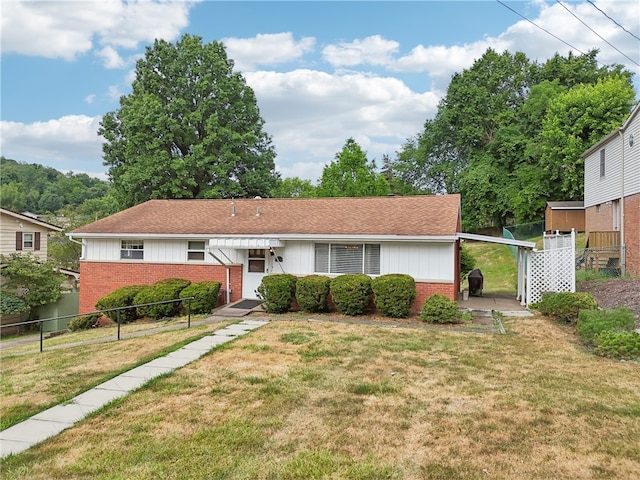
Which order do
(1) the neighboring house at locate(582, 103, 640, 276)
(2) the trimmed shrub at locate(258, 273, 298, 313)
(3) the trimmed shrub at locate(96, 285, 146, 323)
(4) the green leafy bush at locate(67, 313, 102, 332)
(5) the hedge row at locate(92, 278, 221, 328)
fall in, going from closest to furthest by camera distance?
(2) the trimmed shrub at locate(258, 273, 298, 313)
(5) the hedge row at locate(92, 278, 221, 328)
(3) the trimmed shrub at locate(96, 285, 146, 323)
(4) the green leafy bush at locate(67, 313, 102, 332)
(1) the neighboring house at locate(582, 103, 640, 276)

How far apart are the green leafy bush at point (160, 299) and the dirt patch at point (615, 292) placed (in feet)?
42.4

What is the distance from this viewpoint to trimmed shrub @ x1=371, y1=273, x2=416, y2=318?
12258 mm

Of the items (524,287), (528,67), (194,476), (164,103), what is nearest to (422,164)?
(528,67)

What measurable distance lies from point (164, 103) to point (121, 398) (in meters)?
27.4

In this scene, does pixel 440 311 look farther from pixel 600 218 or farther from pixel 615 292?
pixel 600 218

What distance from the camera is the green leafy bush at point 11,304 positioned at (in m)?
20.0

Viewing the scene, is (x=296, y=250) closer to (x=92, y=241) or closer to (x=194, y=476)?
(x=92, y=241)

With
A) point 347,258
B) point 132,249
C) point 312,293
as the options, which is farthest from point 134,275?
point 347,258

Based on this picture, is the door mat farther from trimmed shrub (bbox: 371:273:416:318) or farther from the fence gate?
the fence gate

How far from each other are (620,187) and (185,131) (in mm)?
24727

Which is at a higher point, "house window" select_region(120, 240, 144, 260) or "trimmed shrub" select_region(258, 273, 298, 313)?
"house window" select_region(120, 240, 144, 260)

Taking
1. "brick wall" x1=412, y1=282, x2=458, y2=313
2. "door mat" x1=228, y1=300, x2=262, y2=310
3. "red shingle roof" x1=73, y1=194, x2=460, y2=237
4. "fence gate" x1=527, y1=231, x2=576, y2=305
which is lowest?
"door mat" x1=228, y1=300, x2=262, y2=310

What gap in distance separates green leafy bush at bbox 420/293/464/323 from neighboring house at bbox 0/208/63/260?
70.7 ft

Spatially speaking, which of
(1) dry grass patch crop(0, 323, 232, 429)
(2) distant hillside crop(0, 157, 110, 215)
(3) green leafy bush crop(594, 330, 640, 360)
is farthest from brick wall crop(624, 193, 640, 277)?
(2) distant hillside crop(0, 157, 110, 215)
